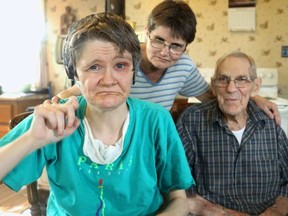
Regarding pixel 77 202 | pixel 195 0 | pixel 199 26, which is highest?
pixel 195 0

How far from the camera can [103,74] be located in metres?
0.89

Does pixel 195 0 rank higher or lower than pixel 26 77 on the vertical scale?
higher

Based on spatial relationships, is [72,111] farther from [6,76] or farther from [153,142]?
[6,76]

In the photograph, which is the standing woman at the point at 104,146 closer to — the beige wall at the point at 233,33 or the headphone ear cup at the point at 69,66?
the headphone ear cup at the point at 69,66

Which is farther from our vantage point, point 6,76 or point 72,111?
point 6,76

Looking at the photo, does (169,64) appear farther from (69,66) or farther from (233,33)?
(233,33)

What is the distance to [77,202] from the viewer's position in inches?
38.1

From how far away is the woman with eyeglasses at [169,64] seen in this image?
1.44 m

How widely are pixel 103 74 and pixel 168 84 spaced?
83 centimetres

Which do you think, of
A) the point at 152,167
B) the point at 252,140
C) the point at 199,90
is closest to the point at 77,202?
the point at 152,167

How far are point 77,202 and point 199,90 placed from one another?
3.57ft

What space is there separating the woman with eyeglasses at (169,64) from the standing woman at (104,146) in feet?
1.17

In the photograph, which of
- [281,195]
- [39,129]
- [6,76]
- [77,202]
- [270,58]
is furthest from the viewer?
[6,76]

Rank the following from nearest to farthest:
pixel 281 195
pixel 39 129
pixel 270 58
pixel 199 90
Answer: pixel 39 129 < pixel 281 195 < pixel 199 90 < pixel 270 58
